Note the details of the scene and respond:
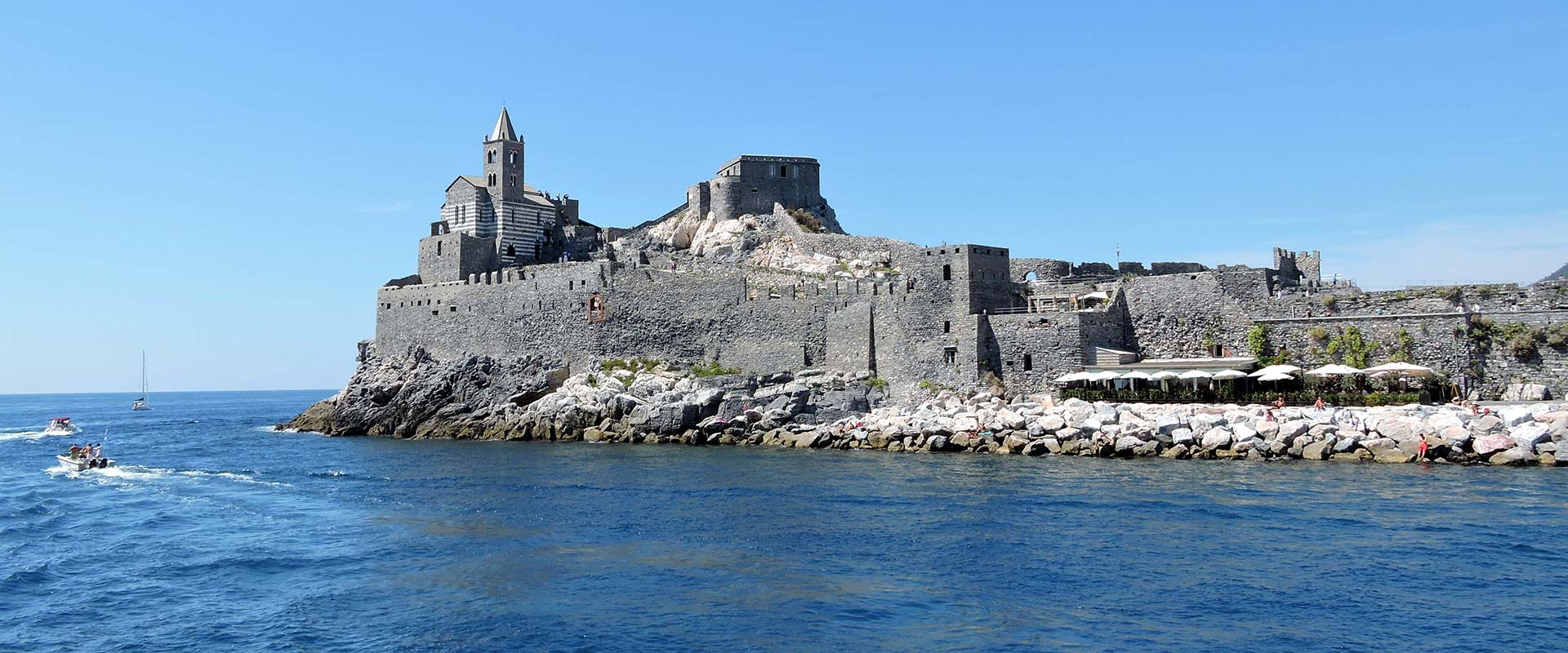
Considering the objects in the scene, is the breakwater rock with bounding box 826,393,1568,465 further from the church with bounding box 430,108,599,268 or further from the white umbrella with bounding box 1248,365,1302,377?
the church with bounding box 430,108,599,268

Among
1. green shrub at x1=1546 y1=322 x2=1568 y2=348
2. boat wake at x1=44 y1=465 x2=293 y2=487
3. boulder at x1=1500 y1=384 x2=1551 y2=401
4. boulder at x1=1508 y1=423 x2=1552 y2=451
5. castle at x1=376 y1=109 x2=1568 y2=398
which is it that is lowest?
boat wake at x1=44 y1=465 x2=293 y2=487

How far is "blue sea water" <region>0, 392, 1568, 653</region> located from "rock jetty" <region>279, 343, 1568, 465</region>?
174 centimetres

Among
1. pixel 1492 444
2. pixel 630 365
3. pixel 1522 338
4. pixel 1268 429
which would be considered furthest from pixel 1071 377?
pixel 630 365

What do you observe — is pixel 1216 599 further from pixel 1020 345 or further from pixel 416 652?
pixel 1020 345

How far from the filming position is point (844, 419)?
44.2 m

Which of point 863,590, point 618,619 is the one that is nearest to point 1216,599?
point 863,590

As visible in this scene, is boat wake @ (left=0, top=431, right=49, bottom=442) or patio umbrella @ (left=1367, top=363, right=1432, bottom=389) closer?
patio umbrella @ (left=1367, top=363, right=1432, bottom=389)

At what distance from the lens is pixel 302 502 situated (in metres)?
31.9

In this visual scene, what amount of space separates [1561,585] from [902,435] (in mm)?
24188

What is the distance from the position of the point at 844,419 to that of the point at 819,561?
2261 cm

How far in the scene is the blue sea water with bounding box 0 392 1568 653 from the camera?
55.6 feet

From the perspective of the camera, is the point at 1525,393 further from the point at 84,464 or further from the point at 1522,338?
the point at 84,464

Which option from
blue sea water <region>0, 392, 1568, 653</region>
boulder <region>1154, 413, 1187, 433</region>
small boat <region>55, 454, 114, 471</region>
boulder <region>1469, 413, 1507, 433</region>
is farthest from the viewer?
small boat <region>55, 454, 114, 471</region>

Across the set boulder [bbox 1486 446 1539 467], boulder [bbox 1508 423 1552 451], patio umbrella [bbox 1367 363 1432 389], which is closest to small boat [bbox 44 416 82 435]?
patio umbrella [bbox 1367 363 1432 389]
